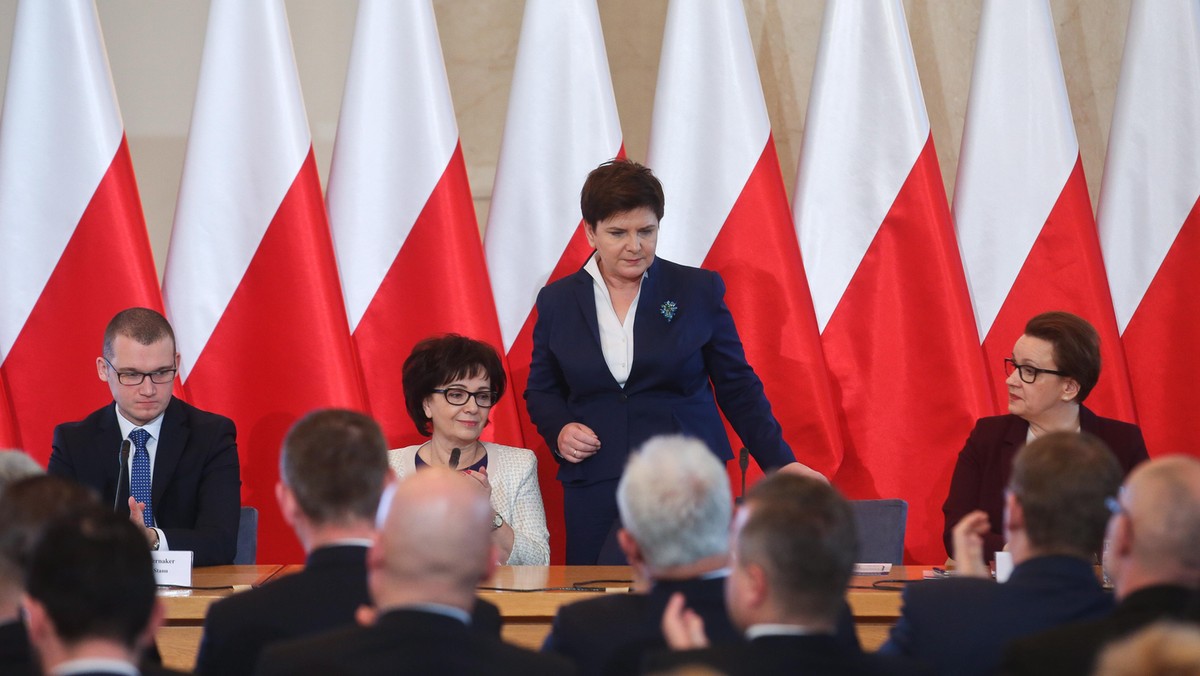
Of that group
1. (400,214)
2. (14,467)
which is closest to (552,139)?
(400,214)

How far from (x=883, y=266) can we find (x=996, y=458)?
3.17ft

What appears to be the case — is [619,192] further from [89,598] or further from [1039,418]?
[89,598]

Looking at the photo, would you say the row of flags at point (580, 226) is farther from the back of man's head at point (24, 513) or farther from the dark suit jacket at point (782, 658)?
the dark suit jacket at point (782, 658)

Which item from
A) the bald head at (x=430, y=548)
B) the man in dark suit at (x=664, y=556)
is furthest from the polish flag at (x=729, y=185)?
the bald head at (x=430, y=548)

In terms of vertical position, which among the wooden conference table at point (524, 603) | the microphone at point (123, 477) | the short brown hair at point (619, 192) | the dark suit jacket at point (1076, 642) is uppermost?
the short brown hair at point (619, 192)

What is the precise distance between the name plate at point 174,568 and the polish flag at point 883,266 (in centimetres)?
231

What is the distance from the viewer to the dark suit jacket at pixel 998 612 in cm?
229

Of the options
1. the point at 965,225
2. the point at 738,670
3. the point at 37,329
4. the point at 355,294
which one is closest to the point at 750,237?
the point at 965,225

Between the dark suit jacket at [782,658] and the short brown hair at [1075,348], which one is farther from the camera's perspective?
the short brown hair at [1075,348]

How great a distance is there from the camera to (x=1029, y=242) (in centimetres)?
472

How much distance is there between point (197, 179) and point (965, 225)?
8.71 feet

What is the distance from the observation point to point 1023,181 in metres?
4.72

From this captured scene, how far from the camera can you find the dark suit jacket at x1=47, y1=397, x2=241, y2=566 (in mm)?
3859

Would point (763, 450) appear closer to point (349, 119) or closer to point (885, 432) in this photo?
point (885, 432)
